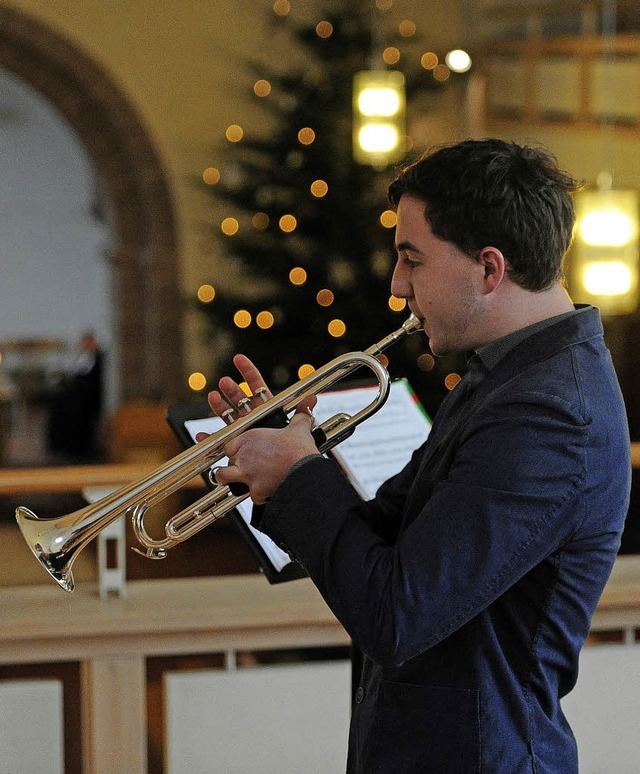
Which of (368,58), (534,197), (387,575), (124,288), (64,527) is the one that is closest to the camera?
(387,575)

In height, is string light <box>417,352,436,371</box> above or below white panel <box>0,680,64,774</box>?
above

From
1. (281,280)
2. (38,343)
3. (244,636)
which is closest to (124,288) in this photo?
(281,280)

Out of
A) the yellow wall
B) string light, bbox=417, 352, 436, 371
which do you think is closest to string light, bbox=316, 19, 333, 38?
the yellow wall

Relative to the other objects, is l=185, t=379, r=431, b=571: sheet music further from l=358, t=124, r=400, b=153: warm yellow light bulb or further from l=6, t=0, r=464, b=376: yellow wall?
l=6, t=0, r=464, b=376: yellow wall

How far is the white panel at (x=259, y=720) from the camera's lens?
93.3 inches

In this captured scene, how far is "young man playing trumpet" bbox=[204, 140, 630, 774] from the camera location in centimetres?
129

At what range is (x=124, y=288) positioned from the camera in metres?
8.12

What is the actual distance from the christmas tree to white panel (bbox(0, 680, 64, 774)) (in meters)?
3.86

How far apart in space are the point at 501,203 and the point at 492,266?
0.26 ft

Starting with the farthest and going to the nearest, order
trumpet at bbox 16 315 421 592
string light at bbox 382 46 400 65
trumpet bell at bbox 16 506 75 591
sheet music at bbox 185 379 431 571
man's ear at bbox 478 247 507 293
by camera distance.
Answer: string light at bbox 382 46 400 65
sheet music at bbox 185 379 431 571
trumpet bell at bbox 16 506 75 591
trumpet at bbox 16 315 421 592
man's ear at bbox 478 247 507 293

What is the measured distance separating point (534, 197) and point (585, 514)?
1.30 ft

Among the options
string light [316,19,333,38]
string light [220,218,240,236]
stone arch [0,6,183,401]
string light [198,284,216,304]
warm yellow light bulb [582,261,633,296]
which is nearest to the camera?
warm yellow light bulb [582,261,633,296]

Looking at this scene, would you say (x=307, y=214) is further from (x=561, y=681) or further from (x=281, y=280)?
(x=561, y=681)

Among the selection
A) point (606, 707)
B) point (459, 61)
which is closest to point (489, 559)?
point (606, 707)
